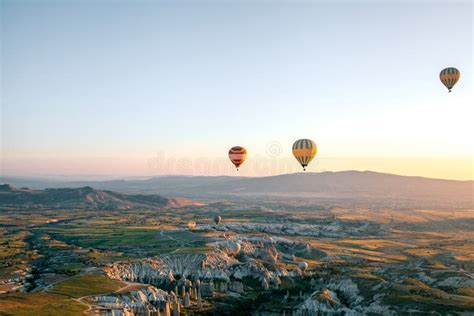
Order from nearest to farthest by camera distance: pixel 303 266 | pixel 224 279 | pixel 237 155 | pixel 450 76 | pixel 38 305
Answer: pixel 38 305 → pixel 224 279 → pixel 450 76 → pixel 303 266 → pixel 237 155

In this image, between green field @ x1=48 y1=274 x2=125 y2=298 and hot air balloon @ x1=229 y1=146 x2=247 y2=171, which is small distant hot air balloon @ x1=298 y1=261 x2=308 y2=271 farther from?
green field @ x1=48 y1=274 x2=125 y2=298

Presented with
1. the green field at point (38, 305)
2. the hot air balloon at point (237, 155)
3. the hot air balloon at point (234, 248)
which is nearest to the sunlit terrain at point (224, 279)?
the green field at point (38, 305)

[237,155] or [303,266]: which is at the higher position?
[237,155]

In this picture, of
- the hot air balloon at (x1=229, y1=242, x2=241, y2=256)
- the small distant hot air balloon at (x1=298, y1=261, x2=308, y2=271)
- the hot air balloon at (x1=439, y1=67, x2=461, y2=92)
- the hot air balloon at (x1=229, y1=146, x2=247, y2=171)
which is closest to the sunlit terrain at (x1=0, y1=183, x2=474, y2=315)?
the small distant hot air balloon at (x1=298, y1=261, x2=308, y2=271)

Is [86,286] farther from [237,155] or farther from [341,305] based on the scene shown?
[237,155]

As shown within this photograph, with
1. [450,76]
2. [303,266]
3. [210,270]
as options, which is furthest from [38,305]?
[450,76]

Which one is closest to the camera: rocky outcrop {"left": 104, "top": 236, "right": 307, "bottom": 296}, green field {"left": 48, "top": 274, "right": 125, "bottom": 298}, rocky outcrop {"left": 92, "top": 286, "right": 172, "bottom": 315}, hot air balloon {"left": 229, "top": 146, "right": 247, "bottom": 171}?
rocky outcrop {"left": 92, "top": 286, "right": 172, "bottom": 315}

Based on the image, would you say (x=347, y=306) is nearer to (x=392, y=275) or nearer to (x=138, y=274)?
(x=392, y=275)
